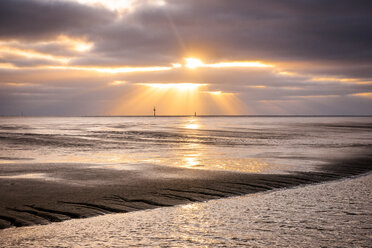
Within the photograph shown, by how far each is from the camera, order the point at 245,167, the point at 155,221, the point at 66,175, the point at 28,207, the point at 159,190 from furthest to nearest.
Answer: the point at 245,167
the point at 66,175
the point at 159,190
the point at 28,207
the point at 155,221

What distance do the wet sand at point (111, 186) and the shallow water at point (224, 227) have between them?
820mm

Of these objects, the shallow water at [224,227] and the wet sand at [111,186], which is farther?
the wet sand at [111,186]

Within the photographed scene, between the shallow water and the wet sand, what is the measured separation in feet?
2.69

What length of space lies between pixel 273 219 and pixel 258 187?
13.7 feet

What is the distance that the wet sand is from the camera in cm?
931

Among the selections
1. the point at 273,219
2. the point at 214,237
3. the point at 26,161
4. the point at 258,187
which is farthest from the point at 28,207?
the point at 26,161

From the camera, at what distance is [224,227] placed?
7.80 m

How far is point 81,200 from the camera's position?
1027 cm

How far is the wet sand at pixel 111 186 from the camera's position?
931cm

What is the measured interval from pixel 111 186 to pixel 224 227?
18.0 ft

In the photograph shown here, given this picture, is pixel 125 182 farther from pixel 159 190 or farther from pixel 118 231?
pixel 118 231

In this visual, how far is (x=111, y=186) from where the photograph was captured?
12320mm

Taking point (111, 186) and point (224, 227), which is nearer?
point (224, 227)

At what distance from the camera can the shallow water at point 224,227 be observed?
6.85m
